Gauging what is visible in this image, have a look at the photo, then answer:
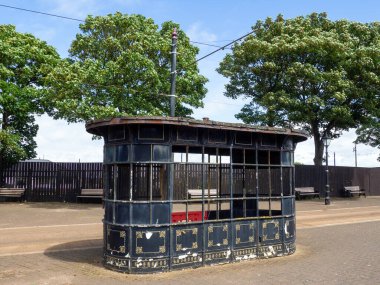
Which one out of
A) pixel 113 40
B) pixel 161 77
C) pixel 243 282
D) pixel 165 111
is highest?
pixel 113 40

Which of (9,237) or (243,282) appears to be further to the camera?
(9,237)

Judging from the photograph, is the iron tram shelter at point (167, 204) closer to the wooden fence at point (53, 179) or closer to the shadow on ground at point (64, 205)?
the shadow on ground at point (64, 205)

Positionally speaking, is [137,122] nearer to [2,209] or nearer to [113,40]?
[2,209]

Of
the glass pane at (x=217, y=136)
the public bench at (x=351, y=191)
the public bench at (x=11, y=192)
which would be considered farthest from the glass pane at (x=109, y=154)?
the public bench at (x=351, y=191)

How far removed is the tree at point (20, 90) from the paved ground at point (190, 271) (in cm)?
1081

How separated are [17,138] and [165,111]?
897 centimetres

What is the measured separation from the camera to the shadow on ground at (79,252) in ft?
31.3

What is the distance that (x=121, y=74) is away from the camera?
2416 cm

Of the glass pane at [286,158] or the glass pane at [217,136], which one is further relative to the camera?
the glass pane at [286,158]

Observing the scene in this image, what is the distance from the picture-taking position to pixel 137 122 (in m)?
8.32

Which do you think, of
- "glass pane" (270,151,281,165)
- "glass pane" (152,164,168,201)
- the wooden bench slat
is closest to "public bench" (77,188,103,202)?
the wooden bench slat

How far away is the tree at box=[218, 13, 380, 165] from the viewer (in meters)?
29.3

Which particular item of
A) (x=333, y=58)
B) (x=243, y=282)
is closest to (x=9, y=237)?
(x=243, y=282)

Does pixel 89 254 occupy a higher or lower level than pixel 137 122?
lower
